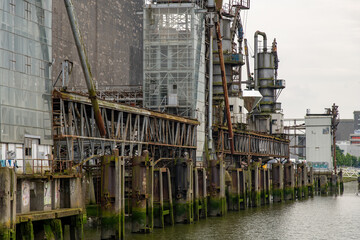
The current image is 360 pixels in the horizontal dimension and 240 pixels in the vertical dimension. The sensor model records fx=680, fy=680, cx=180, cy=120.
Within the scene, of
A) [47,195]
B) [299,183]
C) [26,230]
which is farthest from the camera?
[299,183]

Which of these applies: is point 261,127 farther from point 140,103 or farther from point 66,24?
point 66,24

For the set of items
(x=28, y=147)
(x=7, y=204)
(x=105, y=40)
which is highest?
(x=105, y=40)

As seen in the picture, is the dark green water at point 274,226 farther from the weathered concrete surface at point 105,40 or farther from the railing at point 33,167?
the weathered concrete surface at point 105,40

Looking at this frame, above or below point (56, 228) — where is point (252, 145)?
above

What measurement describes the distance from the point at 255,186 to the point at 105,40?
2756cm

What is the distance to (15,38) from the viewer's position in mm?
36406

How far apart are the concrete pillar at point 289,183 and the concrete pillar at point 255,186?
13916 mm

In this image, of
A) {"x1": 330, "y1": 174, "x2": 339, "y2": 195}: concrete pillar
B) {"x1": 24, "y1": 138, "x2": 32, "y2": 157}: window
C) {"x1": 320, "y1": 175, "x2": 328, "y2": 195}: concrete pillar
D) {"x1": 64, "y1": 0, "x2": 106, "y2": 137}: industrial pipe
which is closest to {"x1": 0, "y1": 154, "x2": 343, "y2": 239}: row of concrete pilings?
{"x1": 24, "y1": 138, "x2": 32, "y2": 157}: window

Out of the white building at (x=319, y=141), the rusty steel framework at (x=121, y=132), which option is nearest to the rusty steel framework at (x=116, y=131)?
the rusty steel framework at (x=121, y=132)

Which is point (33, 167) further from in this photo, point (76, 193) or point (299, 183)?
point (299, 183)

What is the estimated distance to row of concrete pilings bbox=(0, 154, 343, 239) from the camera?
31.7m

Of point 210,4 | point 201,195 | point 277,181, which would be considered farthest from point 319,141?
point 201,195

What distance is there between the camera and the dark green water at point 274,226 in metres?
47.5

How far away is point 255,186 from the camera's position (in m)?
72.9
